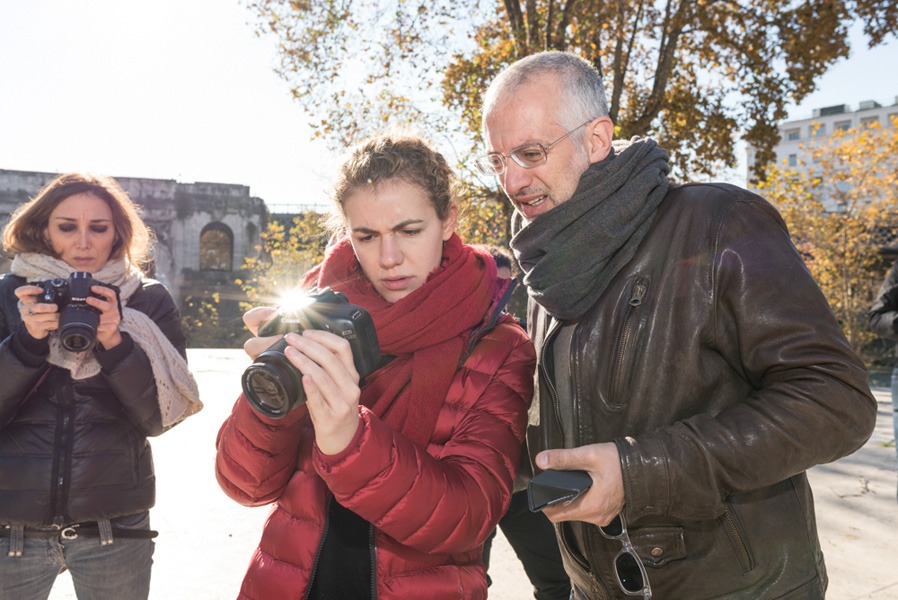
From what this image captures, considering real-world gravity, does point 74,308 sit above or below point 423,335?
above

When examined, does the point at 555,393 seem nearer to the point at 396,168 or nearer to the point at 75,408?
the point at 396,168

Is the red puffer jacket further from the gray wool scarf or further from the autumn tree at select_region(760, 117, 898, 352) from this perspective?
the autumn tree at select_region(760, 117, 898, 352)

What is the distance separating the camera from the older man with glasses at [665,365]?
1354 millimetres

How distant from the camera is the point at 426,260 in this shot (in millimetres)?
1882

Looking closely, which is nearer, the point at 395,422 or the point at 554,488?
the point at 554,488

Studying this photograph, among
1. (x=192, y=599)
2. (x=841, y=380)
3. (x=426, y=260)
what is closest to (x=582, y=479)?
(x=841, y=380)

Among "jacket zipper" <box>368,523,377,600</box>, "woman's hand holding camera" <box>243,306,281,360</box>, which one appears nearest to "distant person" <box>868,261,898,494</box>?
"jacket zipper" <box>368,523,377,600</box>

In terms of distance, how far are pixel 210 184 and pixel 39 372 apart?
25.8m

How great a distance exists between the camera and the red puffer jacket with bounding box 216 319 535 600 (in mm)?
1436

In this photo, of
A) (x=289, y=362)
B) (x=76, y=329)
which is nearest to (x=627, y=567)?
(x=289, y=362)

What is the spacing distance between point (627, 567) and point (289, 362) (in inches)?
33.8

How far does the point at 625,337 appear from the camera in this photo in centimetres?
155

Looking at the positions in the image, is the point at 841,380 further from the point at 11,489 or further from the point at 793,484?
the point at 11,489

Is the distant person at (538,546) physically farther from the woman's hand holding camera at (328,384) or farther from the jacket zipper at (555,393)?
the woman's hand holding camera at (328,384)
